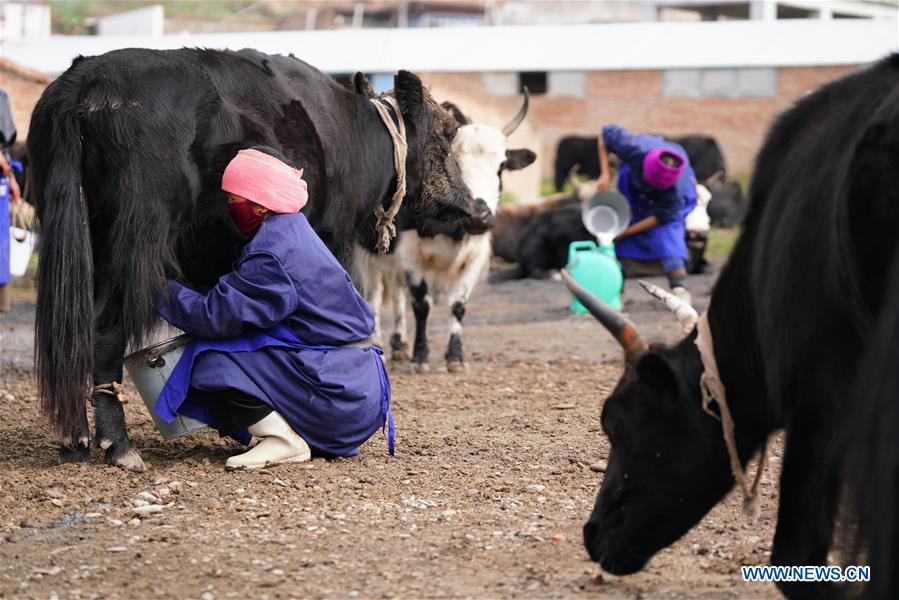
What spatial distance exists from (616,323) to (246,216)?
1857mm

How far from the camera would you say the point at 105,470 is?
4430 millimetres

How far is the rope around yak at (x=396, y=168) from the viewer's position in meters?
6.04

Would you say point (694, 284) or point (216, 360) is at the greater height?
point (216, 360)

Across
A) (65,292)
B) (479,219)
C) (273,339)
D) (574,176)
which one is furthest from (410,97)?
(574,176)

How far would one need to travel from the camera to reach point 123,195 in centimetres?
427

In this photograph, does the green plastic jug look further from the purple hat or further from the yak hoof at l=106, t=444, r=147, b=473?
the yak hoof at l=106, t=444, r=147, b=473

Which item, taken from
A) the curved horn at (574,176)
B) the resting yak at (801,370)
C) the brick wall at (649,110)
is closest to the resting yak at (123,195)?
the resting yak at (801,370)

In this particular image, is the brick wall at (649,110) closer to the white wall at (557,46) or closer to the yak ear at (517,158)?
the white wall at (557,46)

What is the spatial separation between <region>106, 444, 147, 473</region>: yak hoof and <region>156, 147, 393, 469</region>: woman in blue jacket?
0.20 meters

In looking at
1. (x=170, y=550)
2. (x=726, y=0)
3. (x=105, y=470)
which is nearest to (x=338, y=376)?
(x=105, y=470)

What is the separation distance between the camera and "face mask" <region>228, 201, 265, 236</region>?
14.6 feet

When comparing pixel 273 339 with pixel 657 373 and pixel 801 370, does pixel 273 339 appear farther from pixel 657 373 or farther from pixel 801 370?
pixel 801 370

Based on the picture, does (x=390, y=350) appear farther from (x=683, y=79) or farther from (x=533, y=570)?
(x=683, y=79)

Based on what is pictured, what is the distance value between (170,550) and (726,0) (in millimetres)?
32408
